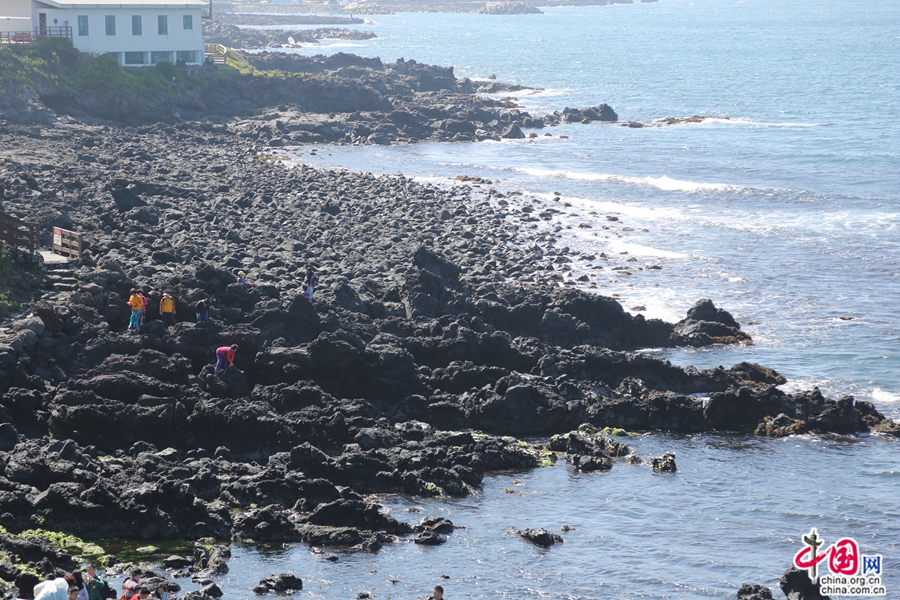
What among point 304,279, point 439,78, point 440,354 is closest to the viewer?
point 440,354

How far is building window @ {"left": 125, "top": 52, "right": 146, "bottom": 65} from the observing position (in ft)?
269

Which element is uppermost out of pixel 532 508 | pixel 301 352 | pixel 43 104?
pixel 43 104

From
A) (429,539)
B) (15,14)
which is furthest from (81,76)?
(429,539)

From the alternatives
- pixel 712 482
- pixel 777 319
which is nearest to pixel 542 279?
pixel 777 319

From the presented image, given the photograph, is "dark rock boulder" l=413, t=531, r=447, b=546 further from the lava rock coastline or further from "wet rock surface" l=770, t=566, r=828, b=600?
the lava rock coastline

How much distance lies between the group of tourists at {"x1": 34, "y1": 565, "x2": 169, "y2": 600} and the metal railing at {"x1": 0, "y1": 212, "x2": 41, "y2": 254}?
1861 centimetres

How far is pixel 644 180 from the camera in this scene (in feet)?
224

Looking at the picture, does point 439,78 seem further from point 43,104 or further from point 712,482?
point 712,482

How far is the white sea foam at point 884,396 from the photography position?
31.9m

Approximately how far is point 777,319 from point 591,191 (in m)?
26.1

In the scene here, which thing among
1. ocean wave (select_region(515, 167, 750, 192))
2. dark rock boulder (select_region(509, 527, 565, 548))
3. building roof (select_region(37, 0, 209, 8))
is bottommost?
dark rock boulder (select_region(509, 527, 565, 548))

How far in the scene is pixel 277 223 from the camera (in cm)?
4697

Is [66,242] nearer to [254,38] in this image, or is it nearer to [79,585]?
[79,585]

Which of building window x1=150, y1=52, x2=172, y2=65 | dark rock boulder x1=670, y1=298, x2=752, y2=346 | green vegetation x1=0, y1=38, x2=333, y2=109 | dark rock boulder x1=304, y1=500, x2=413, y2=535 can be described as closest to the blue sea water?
dark rock boulder x1=670, y1=298, x2=752, y2=346
